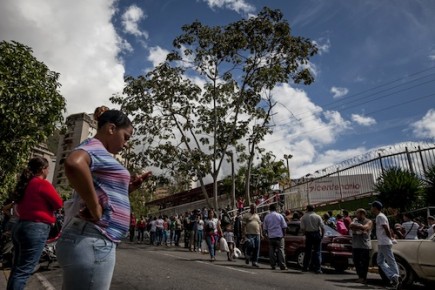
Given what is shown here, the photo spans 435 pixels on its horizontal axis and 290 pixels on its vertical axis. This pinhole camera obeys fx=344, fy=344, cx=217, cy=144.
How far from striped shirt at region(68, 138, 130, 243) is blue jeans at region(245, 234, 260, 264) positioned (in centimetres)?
925

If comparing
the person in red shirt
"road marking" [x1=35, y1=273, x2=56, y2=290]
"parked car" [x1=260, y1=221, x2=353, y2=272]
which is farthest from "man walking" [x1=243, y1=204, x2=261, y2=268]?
the person in red shirt

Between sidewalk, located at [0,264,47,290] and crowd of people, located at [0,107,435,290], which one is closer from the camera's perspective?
crowd of people, located at [0,107,435,290]

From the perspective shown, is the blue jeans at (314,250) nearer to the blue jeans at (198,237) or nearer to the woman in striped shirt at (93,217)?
the blue jeans at (198,237)

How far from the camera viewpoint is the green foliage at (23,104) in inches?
365

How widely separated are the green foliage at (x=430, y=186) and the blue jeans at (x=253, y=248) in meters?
6.93

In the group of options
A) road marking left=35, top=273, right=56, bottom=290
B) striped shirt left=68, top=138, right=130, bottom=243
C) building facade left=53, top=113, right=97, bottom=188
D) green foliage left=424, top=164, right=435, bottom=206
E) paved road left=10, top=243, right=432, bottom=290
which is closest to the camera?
striped shirt left=68, top=138, right=130, bottom=243

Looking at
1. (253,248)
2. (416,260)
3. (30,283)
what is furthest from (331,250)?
A: (30,283)

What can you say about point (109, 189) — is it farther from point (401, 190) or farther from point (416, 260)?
point (401, 190)

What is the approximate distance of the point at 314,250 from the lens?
9.70 m

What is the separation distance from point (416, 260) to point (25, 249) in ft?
24.2

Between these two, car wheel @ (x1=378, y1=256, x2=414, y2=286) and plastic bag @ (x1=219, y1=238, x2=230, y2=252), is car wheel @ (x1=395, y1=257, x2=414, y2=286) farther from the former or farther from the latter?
plastic bag @ (x1=219, y1=238, x2=230, y2=252)

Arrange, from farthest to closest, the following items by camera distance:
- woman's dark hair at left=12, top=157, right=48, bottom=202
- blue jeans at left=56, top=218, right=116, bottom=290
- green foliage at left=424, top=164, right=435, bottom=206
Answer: green foliage at left=424, top=164, right=435, bottom=206, woman's dark hair at left=12, top=157, right=48, bottom=202, blue jeans at left=56, top=218, right=116, bottom=290

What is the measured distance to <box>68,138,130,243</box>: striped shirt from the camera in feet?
6.57

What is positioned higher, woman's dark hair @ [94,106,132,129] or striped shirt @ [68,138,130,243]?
woman's dark hair @ [94,106,132,129]
